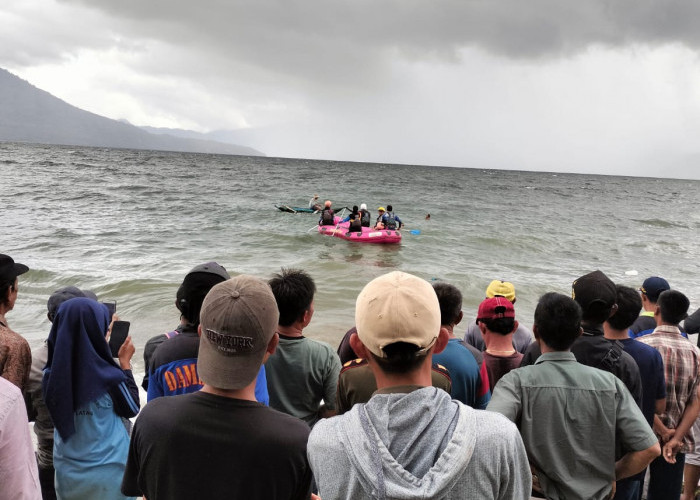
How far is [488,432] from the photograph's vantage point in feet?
3.92

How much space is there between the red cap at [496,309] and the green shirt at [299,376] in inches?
42.5

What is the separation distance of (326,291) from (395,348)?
9.41m

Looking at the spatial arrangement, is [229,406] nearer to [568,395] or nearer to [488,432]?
[488,432]

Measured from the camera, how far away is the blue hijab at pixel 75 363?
2.28 metres

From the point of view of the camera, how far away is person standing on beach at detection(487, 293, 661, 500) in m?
2.07

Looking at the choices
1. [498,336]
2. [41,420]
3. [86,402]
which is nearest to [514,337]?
[498,336]

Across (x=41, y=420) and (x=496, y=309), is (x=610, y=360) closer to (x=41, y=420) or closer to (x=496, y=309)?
(x=496, y=309)

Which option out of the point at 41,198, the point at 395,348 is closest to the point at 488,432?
the point at 395,348

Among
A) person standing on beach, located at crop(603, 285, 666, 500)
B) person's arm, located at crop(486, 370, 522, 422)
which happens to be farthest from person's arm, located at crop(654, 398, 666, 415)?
person's arm, located at crop(486, 370, 522, 422)

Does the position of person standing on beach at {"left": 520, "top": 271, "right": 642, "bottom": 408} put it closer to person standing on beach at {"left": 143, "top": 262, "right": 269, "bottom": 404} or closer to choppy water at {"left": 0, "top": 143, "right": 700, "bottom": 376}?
person standing on beach at {"left": 143, "top": 262, "right": 269, "bottom": 404}

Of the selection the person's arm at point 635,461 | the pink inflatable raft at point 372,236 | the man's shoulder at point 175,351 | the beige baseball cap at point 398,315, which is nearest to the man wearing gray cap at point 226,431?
the beige baseball cap at point 398,315

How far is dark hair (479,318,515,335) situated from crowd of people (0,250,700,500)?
11mm

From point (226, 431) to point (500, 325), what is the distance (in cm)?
209

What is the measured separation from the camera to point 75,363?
2326 millimetres
